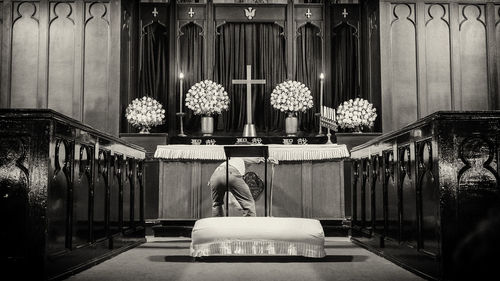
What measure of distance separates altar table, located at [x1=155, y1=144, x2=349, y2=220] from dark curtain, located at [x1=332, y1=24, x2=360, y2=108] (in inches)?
90.1

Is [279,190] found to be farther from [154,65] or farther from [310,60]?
[154,65]

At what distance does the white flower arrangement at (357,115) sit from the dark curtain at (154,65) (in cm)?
284

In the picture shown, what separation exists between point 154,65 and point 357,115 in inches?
132

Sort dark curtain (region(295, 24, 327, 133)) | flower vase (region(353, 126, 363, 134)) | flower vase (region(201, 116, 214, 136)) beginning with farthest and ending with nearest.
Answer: dark curtain (region(295, 24, 327, 133))
flower vase (region(201, 116, 214, 136))
flower vase (region(353, 126, 363, 134))

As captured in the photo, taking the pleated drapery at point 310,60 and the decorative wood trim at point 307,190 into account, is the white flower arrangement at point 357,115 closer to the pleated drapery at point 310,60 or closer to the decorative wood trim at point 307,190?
the pleated drapery at point 310,60

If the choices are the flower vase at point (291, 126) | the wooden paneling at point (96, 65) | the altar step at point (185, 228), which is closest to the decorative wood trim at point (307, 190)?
the altar step at point (185, 228)

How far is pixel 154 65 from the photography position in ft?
29.2

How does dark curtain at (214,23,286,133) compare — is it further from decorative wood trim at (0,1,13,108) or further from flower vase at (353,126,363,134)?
decorative wood trim at (0,1,13,108)

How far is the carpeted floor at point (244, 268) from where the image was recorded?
144 inches

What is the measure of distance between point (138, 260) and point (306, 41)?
18.0 feet

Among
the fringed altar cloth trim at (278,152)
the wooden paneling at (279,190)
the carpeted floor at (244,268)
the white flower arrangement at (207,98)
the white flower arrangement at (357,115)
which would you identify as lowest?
the carpeted floor at (244,268)

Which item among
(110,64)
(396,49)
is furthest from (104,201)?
(396,49)

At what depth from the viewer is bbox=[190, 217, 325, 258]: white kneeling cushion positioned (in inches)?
175

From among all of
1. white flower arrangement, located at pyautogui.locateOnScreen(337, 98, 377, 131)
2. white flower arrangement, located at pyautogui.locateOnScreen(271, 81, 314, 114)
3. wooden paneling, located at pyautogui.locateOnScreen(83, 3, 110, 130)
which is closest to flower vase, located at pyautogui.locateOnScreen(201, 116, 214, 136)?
white flower arrangement, located at pyautogui.locateOnScreen(271, 81, 314, 114)
